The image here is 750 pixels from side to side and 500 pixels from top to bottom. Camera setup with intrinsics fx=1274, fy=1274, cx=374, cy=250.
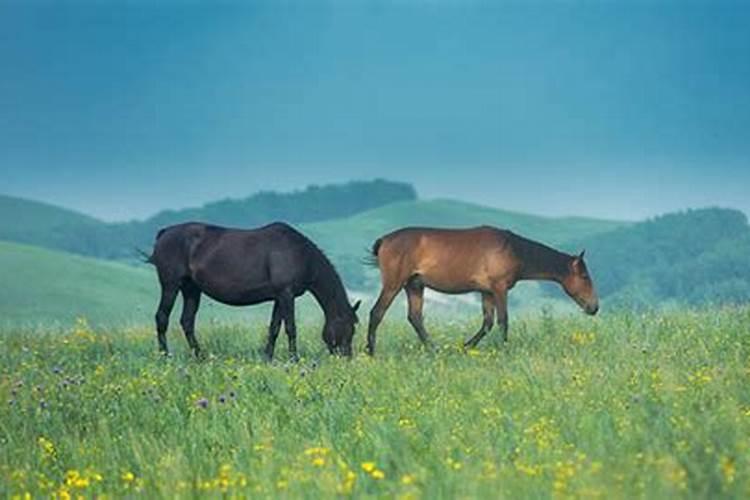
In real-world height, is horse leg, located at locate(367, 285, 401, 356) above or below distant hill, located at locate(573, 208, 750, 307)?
below

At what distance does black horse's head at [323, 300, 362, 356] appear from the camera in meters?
18.3

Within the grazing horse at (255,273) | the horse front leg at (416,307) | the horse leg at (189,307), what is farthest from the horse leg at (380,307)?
the horse leg at (189,307)

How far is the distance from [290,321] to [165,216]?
7249cm

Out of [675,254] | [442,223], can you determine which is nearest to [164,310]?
[675,254]

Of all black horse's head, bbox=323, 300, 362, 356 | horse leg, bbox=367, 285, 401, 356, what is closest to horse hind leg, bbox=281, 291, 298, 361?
black horse's head, bbox=323, 300, 362, 356

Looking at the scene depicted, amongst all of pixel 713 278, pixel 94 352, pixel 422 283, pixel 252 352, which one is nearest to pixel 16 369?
pixel 94 352

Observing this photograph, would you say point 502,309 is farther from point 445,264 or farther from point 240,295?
point 240,295

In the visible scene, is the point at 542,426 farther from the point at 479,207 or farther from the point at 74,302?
the point at 479,207

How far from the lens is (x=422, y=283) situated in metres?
20.1

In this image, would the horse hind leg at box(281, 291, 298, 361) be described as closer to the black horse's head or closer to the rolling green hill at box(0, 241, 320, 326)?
the black horse's head

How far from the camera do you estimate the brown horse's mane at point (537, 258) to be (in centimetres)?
2020

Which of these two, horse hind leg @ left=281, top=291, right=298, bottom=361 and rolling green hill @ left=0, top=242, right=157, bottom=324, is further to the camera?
rolling green hill @ left=0, top=242, right=157, bottom=324

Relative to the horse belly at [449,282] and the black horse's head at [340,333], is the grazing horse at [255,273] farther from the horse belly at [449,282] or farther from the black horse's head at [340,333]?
the horse belly at [449,282]

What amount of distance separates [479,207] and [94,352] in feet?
237
